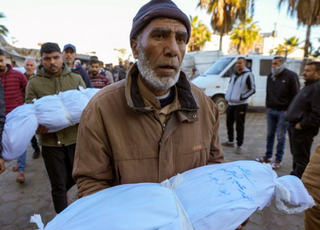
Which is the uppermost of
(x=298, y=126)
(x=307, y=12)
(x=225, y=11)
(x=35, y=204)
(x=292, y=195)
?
(x=225, y=11)

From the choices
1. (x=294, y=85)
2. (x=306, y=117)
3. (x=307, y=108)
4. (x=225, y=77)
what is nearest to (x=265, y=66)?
(x=225, y=77)

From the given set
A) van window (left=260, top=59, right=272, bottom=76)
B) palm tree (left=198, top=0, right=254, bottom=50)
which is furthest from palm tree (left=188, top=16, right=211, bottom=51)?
van window (left=260, top=59, right=272, bottom=76)

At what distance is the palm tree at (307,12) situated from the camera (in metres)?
13.7

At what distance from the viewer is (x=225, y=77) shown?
28.4ft

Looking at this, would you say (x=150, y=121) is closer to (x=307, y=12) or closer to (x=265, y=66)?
(x=265, y=66)

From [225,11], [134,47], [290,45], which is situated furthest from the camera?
[290,45]

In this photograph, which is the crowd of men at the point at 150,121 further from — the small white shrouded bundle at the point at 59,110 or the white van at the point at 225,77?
the white van at the point at 225,77

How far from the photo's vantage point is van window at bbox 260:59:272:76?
897 cm

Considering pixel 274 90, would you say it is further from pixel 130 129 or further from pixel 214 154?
pixel 130 129

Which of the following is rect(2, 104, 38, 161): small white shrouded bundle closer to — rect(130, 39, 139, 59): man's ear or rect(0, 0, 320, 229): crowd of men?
rect(0, 0, 320, 229): crowd of men

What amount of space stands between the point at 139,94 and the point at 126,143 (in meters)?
0.30

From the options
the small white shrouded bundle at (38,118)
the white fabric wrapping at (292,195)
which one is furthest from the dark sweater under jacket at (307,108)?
the small white shrouded bundle at (38,118)

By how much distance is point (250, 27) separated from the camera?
88.7ft

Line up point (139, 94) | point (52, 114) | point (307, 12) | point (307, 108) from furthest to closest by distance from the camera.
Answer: point (307, 12), point (307, 108), point (52, 114), point (139, 94)
